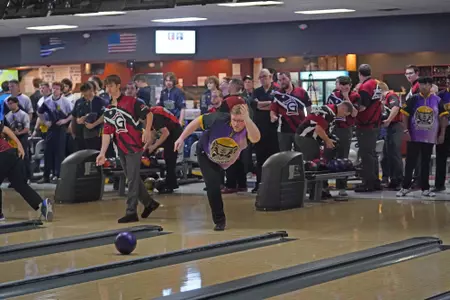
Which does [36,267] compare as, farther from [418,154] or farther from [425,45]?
[425,45]

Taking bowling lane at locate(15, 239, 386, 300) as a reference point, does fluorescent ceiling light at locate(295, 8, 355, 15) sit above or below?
above

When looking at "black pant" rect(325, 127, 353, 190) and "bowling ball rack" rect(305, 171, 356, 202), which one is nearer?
"bowling ball rack" rect(305, 171, 356, 202)

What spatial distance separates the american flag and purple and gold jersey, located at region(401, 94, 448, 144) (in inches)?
315

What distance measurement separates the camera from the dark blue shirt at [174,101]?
15.8 m

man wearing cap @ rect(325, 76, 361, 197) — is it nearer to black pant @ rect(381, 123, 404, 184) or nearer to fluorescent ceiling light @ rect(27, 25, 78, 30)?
black pant @ rect(381, 123, 404, 184)

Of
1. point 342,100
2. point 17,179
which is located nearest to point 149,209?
point 17,179

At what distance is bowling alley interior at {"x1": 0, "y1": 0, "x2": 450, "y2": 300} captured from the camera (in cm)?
802

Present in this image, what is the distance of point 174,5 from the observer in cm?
→ 1445

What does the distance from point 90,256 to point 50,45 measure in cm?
1270

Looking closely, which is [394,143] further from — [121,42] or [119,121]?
[121,42]

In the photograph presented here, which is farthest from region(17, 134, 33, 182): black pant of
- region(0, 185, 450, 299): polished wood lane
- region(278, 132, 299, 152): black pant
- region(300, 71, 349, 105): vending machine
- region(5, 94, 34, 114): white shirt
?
region(300, 71, 349, 105): vending machine

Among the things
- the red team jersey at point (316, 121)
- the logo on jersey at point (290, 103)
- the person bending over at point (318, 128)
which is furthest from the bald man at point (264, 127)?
the red team jersey at point (316, 121)

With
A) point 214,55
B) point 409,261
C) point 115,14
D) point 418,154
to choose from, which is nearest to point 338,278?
point 409,261

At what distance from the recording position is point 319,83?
758 inches
